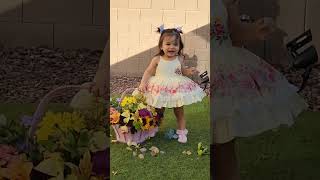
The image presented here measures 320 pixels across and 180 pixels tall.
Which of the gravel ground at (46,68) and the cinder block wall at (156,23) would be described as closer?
the cinder block wall at (156,23)

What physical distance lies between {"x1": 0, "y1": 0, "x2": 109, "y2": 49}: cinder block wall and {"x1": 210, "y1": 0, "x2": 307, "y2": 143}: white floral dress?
0.59m

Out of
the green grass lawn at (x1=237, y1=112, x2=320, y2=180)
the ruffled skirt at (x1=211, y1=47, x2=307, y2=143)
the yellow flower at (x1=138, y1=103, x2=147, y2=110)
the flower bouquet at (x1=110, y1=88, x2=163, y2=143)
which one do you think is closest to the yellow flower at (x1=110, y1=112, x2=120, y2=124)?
the flower bouquet at (x1=110, y1=88, x2=163, y2=143)

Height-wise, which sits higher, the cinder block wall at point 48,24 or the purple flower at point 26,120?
the cinder block wall at point 48,24

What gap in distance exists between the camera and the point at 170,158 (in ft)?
8.42

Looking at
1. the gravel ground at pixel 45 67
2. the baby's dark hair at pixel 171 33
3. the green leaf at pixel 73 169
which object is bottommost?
the green leaf at pixel 73 169

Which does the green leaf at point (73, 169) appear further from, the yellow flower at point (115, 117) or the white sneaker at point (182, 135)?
the white sneaker at point (182, 135)

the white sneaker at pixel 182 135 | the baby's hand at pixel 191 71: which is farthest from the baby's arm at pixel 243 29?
the white sneaker at pixel 182 135

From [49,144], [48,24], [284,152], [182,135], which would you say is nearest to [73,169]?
[49,144]

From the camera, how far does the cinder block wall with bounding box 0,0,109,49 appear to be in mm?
2623

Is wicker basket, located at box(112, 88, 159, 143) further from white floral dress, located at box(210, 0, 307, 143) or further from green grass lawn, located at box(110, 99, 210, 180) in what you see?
white floral dress, located at box(210, 0, 307, 143)

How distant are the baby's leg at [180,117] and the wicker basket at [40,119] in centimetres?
38

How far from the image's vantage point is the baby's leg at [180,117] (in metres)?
2.56

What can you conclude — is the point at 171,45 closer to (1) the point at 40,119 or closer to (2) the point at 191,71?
(2) the point at 191,71

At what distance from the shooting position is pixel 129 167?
2568mm
